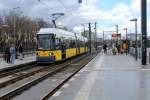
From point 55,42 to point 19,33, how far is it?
61.5m

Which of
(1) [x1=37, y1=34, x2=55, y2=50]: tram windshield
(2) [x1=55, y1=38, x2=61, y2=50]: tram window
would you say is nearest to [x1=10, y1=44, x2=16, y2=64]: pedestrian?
(1) [x1=37, y1=34, x2=55, y2=50]: tram windshield

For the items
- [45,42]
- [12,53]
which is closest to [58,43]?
[45,42]

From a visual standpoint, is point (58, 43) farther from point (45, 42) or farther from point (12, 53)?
point (12, 53)

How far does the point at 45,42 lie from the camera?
42.1m

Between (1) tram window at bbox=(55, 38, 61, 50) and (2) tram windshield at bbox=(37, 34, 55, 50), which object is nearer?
(2) tram windshield at bbox=(37, 34, 55, 50)

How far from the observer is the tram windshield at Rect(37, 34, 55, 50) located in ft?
137

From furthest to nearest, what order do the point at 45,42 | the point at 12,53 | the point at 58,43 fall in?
the point at 58,43 < the point at 45,42 < the point at 12,53

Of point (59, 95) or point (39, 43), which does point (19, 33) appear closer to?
point (39, 43)

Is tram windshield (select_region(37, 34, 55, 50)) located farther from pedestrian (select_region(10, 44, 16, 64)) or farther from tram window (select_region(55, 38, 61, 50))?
pedestrian (select_region(10, 44, 16, 64))

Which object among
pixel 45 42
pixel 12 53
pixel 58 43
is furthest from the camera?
pixel 58 43

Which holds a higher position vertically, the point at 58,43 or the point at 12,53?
the point at 58,43

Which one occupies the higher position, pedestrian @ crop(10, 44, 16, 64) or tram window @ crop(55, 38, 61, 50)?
tram window @ crop(55, 38, 61, 50)

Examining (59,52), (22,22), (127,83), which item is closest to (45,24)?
(22,22)

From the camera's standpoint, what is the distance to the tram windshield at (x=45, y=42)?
4188 cm
